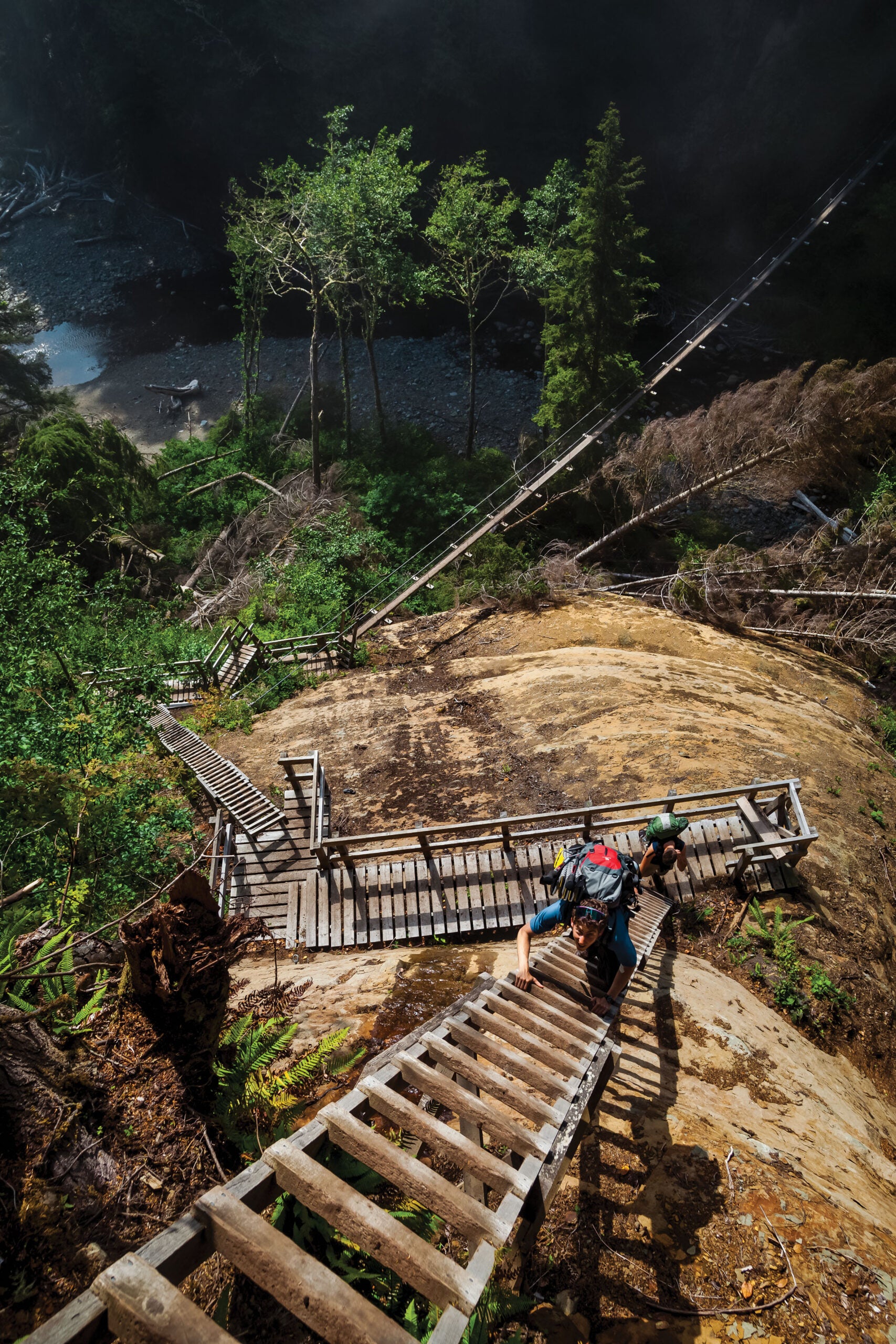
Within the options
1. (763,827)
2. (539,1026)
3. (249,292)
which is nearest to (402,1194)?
(539,1026)

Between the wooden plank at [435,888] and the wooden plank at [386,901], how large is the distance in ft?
1.55

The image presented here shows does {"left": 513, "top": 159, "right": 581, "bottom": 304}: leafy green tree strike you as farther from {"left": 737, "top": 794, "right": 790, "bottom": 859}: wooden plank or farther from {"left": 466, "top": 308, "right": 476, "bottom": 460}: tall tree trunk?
{"left": 737, "top": 794, "right": 790, "bottom": 859}: wooden plank

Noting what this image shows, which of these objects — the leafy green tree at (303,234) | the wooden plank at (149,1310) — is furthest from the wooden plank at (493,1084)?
the leafy green tree at (303,234)

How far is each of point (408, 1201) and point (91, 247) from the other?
60.5 meters

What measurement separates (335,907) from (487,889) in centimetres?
245

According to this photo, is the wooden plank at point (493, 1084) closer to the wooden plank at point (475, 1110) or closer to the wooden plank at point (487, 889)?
the wooden plank at point (475, 1110)

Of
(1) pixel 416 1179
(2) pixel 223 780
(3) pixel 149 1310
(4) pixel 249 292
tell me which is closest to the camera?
(3) pixel 149 1310

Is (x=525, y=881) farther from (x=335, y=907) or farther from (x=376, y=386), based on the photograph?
(x=376, y=386)

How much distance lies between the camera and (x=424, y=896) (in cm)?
1034

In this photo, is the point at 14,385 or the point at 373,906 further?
the point at 14,385

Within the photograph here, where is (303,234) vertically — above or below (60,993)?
above

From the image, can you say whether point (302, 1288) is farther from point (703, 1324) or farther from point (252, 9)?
point (252, 9)

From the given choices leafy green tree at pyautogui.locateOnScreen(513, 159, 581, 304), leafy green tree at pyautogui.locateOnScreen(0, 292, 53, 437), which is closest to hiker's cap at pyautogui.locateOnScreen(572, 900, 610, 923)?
leafy green tree at pyautogui.locateOnScreen(513, 159, 581, 304)

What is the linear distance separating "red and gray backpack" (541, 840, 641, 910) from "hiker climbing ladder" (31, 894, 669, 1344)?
3.14 feet
